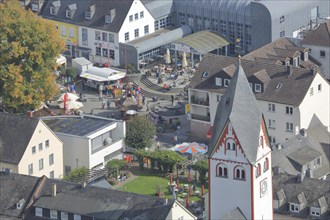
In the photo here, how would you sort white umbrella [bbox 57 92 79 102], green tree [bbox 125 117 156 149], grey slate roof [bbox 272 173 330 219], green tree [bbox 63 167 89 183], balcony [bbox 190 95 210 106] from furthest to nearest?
white umbrella [bbox 57 92 79 102] → balcony [bbox 190 95 210 106] → green tree [bbox 125 117 156 149] → green tree [bbox 63 167 89 183] → grey slate roof [bbox 272 173 330 219]

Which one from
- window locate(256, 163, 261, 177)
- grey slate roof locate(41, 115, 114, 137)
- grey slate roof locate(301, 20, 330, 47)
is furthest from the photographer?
grey slate roof locate(301, 20, 330, 47)

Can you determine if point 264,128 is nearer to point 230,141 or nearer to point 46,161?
point 230,141

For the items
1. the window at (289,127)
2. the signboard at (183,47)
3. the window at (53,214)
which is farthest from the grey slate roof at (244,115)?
the signboard at (183,47)

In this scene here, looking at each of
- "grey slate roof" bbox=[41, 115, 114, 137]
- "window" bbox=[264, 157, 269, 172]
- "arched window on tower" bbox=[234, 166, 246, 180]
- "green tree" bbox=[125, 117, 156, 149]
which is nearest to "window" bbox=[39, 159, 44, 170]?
"grey slate roof" bbox=[41, 115, 114, 137]

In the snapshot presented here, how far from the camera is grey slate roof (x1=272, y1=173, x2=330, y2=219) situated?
145 metres

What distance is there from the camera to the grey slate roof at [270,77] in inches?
6708

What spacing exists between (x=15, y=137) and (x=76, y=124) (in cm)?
1094

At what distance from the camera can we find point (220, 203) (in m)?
134

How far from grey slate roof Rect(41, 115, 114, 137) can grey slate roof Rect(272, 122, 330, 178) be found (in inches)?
817

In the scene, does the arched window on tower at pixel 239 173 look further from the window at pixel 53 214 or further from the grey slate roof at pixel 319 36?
the grey slate roof at pixel 319 36

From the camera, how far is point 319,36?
613ft

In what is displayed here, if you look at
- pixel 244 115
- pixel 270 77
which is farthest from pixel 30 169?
pixel 244 115

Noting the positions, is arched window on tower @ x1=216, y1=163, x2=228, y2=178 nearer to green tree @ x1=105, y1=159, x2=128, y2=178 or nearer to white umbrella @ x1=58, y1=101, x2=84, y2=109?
green tree @ x1=105, y1=159, x2=128, y2=178

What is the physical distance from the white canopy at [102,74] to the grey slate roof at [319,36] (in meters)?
24.1
